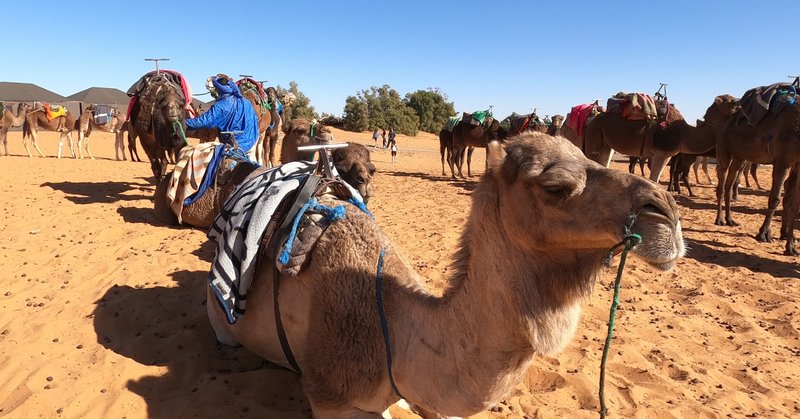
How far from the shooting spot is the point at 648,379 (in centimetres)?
354

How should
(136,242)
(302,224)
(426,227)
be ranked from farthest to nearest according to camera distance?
(426,227), (136,242), (302,224)

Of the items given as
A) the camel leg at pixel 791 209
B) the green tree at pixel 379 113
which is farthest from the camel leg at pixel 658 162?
the green tree at pixel 379 113

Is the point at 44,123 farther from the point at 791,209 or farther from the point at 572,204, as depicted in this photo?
the point at 791,209

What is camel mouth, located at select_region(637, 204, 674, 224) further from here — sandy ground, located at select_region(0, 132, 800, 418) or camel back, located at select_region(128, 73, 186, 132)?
camel back, located at select_region(128, 73, 186, 132)

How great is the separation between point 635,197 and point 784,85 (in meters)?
8.98

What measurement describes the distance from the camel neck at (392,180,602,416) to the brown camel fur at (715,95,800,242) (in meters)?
8.11

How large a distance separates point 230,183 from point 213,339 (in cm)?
265

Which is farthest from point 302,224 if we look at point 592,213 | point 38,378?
point 38,378

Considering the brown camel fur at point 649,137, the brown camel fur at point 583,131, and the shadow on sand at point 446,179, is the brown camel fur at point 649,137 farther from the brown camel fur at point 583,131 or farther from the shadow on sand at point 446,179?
the shadow on sand at point 446,179

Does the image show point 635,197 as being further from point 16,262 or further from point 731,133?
point 731,133

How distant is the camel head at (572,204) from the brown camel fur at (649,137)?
1054 cm

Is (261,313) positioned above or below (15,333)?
above

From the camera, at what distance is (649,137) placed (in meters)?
11.2

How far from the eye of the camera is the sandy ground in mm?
3064
